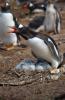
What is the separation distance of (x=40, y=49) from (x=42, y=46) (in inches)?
2.2

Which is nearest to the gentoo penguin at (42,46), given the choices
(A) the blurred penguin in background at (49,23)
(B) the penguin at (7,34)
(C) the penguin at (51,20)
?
(B) the penguin at (7,34)

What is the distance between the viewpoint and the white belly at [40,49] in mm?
6480

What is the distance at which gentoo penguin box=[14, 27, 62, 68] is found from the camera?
652 centimetres

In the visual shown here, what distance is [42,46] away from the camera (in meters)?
6.61

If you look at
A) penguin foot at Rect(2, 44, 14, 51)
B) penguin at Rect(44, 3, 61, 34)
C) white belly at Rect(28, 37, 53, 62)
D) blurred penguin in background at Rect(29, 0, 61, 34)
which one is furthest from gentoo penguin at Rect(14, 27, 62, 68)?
penguin at Rect(44, 3, 61, 34)

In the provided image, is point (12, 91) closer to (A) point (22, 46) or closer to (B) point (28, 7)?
(A) point (22, 46)

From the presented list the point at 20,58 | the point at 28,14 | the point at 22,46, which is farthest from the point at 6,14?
the point at 28,14

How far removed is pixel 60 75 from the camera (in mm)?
6359

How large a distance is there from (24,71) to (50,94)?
3.47 feet

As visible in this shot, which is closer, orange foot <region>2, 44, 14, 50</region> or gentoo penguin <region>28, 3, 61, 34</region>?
orange foot <region>2, 44, 14, 50</region>

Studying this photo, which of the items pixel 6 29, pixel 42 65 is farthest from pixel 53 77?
pixel 6 29

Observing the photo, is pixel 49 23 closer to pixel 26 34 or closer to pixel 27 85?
pixel 26 34

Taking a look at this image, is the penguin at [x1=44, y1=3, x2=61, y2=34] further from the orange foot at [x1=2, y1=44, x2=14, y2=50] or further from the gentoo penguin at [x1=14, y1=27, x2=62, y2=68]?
the gentoo penguin at [x1=14, y1=27, x2=62, y2=68]

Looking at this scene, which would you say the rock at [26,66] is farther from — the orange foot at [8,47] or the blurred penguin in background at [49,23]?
the blurred penguin in background at [49,23]
